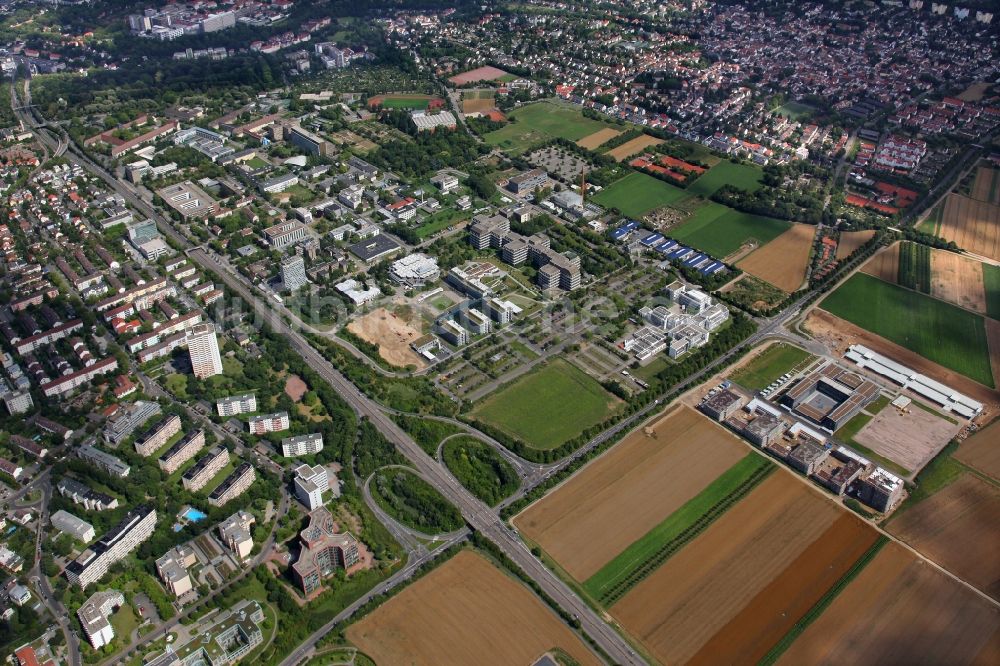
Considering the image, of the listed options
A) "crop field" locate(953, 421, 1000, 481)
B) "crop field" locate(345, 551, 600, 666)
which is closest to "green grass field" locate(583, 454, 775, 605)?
"crop field" locate(345, 551, 600, 666)

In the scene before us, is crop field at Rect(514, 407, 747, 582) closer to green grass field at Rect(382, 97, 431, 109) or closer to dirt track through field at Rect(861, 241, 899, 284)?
dirt track through field at Rect(861, 241, 899, 284)

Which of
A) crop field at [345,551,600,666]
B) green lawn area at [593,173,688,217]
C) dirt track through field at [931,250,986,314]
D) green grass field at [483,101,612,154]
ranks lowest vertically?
green grass field at [483,101,612,154]

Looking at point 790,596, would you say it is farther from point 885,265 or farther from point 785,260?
point 885,265

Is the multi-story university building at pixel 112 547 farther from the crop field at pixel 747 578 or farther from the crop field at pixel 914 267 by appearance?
the crop field at pixel 914 267

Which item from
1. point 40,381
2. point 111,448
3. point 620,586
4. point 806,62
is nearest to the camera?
point 620,586

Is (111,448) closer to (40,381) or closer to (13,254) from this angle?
(40,381)

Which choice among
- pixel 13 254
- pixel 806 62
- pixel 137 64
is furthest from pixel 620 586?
pixel 137 64

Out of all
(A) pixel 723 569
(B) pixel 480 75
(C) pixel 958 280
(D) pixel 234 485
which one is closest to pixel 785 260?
(C) pixel 958 280
